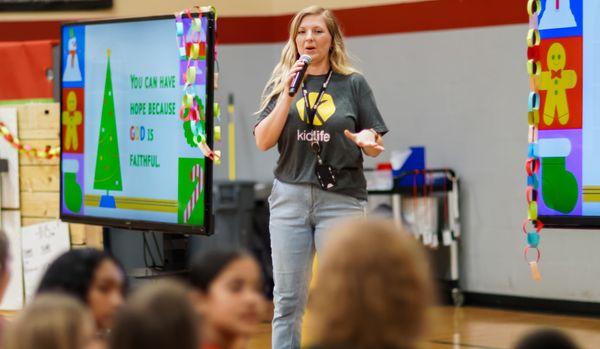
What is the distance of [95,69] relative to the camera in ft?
20.5

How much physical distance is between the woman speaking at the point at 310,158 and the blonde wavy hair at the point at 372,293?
236 cm

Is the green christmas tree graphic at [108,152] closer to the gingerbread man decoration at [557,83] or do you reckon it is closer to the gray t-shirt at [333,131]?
the gray t-shirt at [333,131]

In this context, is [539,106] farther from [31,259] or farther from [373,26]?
[373,26]

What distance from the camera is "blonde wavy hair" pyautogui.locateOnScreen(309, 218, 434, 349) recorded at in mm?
2334

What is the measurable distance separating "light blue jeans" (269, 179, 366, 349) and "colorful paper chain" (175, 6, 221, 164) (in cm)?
62

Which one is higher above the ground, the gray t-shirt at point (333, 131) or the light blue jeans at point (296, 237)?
the gray t-shirt at point (333, 131)

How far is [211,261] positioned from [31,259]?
4.53 m

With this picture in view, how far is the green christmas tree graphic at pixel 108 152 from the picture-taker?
19.7 ft

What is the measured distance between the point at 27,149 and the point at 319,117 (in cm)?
314

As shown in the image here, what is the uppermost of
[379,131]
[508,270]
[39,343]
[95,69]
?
[95,69]

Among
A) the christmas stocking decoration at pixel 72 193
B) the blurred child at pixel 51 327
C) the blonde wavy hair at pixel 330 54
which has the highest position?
the blonde wavy hair at pixel 330 54

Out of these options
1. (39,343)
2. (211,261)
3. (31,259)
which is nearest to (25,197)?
(31,259)

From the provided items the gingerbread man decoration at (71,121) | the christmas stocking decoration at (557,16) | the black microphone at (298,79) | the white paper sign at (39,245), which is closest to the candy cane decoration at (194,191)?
the black microphone at (298,79)

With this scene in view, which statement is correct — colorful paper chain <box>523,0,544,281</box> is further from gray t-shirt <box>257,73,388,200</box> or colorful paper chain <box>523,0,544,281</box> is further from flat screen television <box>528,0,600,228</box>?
gray t-shirt <box>257,73,388,200</box>
